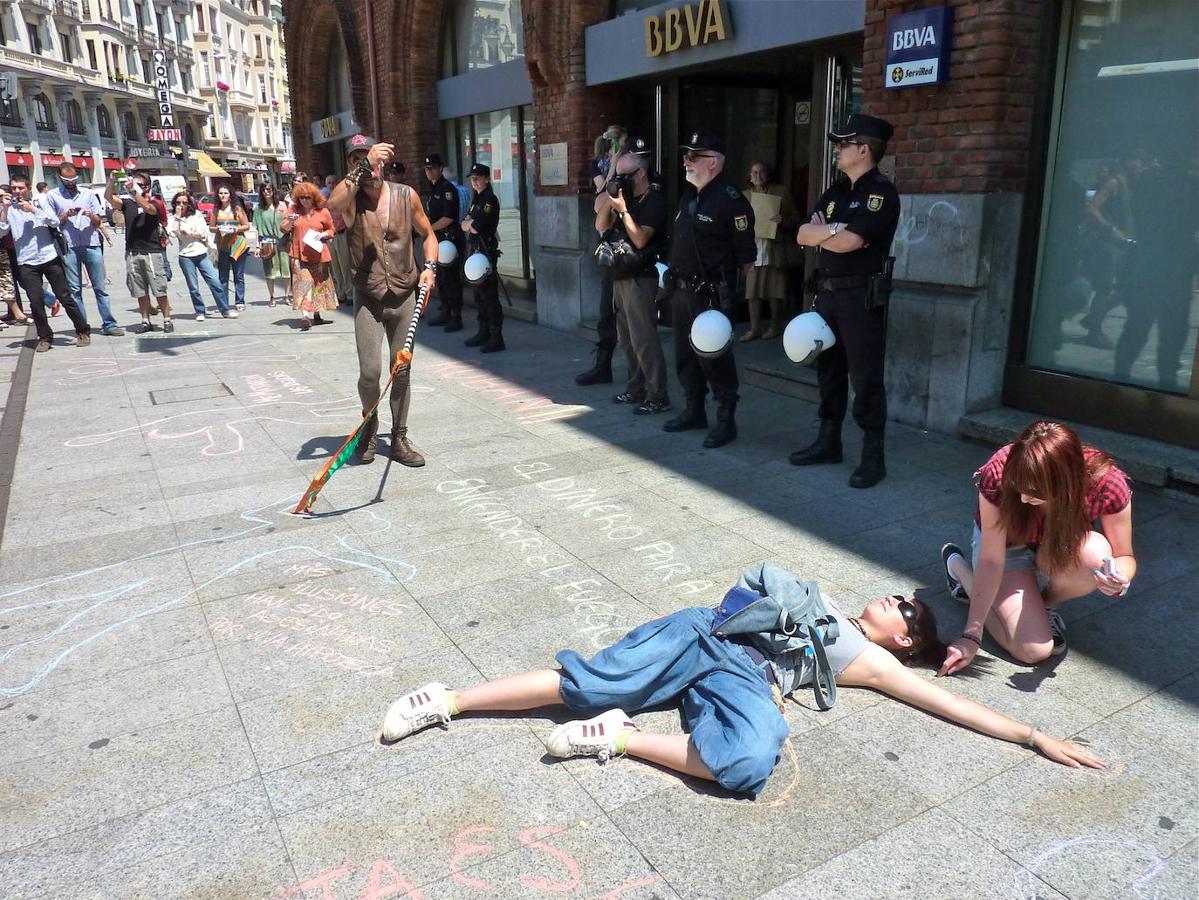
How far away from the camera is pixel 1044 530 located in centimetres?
326

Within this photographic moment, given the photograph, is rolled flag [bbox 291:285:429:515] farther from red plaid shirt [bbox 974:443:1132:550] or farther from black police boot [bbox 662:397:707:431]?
red plaid shirt [bbox 974:443:1132:550]

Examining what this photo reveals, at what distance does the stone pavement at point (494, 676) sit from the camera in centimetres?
246

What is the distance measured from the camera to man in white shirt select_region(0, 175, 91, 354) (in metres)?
10.0

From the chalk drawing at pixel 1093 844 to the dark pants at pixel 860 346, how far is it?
3.19 m

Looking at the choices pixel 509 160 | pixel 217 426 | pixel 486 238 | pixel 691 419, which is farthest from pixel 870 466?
pixel 509 160

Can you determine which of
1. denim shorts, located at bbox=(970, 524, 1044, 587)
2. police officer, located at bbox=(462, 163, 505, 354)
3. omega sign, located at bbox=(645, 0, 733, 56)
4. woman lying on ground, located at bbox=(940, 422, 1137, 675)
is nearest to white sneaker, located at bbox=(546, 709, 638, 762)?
woman lying on ground, located at bbox=(940, 422, 1137, 675)

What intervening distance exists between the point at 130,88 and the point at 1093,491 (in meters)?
71.6

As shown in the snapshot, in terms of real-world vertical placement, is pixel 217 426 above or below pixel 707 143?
below

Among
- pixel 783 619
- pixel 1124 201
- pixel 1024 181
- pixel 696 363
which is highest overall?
pixel 1024 181

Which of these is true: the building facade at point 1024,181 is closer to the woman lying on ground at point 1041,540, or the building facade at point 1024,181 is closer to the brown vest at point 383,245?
the woman lying on ground at point 1041,540

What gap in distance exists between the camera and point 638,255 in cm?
689

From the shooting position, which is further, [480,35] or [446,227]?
[480,35]

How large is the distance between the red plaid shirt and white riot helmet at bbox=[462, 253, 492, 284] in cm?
671

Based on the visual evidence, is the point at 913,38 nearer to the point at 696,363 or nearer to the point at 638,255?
the point at 638,255
